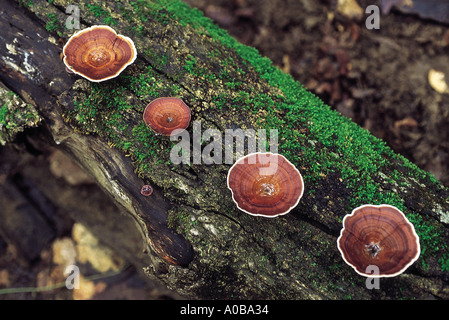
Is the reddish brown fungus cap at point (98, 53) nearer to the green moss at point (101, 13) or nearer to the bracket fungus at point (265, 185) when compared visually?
the green moss at point (101, 13)

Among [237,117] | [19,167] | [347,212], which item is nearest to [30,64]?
[19,167]

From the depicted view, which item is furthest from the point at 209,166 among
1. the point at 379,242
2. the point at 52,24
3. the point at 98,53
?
the point at 52,24

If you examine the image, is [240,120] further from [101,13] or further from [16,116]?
[16,116]

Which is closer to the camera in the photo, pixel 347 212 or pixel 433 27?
pixel 347 212

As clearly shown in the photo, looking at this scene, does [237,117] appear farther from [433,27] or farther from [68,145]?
[433,27]

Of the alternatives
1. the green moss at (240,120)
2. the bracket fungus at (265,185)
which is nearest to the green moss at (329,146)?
the green moss at (240,120)

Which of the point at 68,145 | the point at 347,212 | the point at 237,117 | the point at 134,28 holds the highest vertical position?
the point at 134,28

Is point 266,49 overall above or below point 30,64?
above
